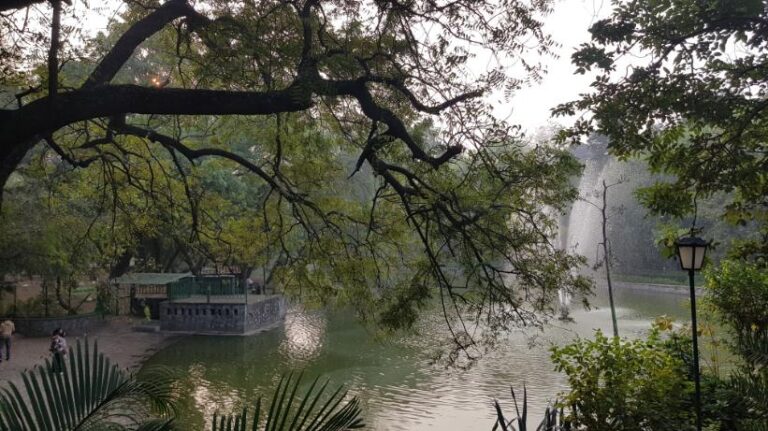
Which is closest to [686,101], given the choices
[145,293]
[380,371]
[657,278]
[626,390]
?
[626,390]

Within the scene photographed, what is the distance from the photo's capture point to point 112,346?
1573 cm

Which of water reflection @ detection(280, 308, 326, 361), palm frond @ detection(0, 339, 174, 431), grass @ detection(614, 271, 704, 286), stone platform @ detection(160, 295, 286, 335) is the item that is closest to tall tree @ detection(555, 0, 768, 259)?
palm frond @ detection(0, 339, 174, 431)

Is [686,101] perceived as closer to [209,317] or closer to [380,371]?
[380,371]

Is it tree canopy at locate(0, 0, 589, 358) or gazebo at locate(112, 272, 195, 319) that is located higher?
tree canopy at locate(0, 0, 589, 358)

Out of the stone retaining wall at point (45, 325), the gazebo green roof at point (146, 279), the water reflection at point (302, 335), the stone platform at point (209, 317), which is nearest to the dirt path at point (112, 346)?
the stone retaining wall at point (45, 325)

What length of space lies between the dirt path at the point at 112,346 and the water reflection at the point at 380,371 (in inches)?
25.4

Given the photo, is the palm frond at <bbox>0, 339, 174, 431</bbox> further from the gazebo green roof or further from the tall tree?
the gazebo green roof

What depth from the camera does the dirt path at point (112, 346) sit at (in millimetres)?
13333

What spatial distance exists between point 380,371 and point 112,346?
25.2 feet

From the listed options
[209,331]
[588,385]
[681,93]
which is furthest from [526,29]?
[209,331]

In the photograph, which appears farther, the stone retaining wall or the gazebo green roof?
the gazebo green roof

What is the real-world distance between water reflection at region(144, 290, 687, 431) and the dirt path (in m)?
0.65

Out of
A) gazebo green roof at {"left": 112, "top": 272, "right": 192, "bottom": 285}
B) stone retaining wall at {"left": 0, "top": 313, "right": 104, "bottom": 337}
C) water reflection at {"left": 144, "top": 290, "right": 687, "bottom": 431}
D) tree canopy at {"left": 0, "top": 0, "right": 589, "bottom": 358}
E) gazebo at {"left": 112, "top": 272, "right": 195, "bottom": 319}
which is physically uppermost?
tree canopy at {"left": 0, "top": 0, "right": 589, "bottom": 358}

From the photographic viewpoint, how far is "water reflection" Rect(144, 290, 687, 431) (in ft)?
32.9
